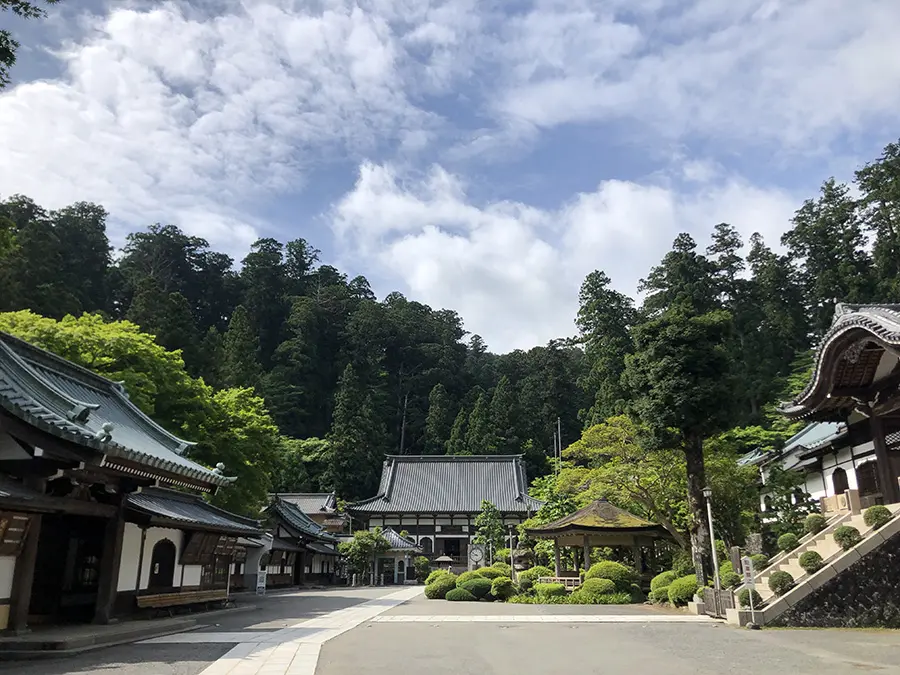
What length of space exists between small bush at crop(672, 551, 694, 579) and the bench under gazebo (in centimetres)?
184

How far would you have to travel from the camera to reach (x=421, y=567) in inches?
1738

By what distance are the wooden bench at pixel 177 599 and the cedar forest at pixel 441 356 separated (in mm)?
4749

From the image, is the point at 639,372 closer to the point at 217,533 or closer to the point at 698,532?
the point at 698,532

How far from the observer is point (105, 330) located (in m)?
21.8

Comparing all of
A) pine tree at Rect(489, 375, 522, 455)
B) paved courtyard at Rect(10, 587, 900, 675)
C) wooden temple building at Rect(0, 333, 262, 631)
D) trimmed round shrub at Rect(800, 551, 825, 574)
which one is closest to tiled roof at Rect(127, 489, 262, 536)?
wooden temple building at Rect(0, 333, 262, 631)

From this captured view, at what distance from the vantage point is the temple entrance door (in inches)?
477

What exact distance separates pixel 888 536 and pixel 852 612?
1823mm

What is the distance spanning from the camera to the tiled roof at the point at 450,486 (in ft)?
159

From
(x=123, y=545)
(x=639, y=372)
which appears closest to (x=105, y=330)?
(x=123, y=545)

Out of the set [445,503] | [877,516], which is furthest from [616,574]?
[445,503]

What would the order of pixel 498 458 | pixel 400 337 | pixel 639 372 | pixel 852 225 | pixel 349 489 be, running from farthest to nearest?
1. pixel 400 337
2. pixel 349 489
3. pixel 498 458
4. pixel 852 225
5. pixel 639 372

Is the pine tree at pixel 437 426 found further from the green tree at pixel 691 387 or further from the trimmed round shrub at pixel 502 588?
the green tree at pixel 691 387

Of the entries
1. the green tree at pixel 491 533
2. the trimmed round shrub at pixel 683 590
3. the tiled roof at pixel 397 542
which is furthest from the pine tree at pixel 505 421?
the trimmed round shrub at pixel 683 590

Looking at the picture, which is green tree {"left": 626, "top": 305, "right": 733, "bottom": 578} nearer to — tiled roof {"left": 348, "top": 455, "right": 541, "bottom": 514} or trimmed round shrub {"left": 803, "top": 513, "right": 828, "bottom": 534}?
trimmed round shrub {"left": 803, "top": 513, "right": 828, "bottom": 534}
